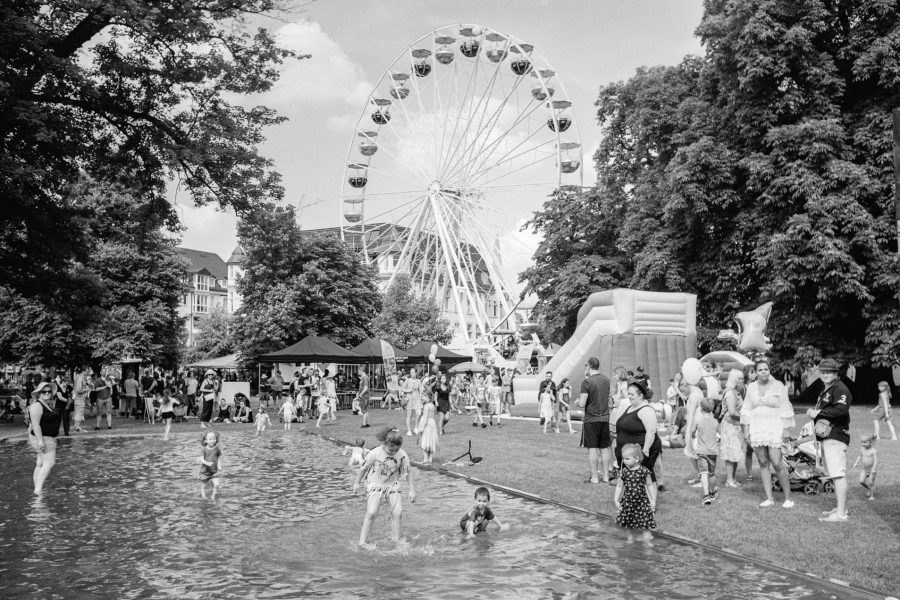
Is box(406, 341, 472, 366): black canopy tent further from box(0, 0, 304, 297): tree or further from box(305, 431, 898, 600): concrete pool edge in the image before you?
box(305, 431, 898, 600): concrete pool edge

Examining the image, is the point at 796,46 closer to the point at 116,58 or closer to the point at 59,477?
the point at 116,58

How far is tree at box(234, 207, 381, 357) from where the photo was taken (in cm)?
4931

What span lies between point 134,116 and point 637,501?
14943 mm

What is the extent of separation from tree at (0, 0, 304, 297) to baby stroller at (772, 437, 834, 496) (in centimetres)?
1293

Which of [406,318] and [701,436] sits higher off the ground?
[406,318]

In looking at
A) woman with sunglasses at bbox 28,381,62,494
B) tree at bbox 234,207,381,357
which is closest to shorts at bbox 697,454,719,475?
woman with sunglasses at bbox 28,381,62,494

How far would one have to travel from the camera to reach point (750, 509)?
10906mm

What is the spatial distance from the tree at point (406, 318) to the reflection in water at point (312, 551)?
57.0 meters

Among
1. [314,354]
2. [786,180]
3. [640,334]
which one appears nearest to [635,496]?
[640,334]

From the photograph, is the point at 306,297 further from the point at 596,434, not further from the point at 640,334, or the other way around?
the point at 596,434

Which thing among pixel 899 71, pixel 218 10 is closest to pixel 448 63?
pixel 899 71

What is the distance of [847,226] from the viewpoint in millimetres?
27250

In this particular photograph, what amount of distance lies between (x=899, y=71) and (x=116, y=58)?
23715 millimetres

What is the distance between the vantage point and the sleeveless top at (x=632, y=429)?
10620 mm
